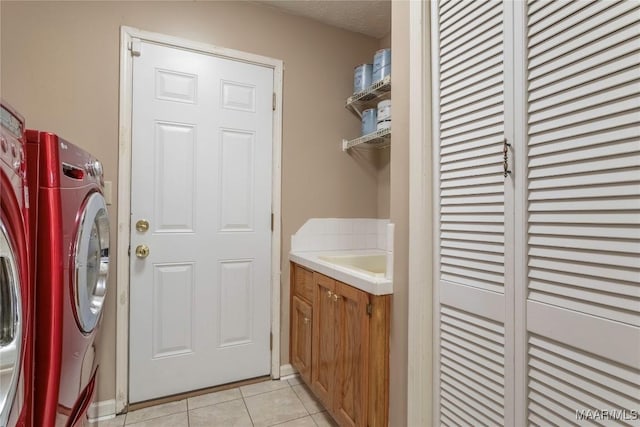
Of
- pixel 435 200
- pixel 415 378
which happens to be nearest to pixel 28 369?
pixel 415 378

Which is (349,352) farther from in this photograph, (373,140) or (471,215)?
(373,140)

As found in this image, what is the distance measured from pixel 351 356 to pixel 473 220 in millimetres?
848

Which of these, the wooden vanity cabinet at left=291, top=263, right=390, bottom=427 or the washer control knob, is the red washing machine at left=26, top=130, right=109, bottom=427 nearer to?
the washer control knob

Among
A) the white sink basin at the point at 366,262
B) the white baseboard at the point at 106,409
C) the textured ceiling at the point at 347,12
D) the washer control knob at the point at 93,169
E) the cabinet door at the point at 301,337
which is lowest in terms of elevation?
the white baseboard at the point at 106,409

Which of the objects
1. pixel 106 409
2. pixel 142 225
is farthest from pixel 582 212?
pixel 106 409

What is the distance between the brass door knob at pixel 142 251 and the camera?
70.1 inches

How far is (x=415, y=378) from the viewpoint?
3.96 feet

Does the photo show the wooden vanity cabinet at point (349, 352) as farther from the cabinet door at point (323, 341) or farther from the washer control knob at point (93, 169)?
the washer control knob at point (93, 169)

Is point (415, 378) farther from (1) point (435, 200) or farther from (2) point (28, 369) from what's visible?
(2) point (28, 369)

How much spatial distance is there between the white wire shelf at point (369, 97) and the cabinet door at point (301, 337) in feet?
4.56

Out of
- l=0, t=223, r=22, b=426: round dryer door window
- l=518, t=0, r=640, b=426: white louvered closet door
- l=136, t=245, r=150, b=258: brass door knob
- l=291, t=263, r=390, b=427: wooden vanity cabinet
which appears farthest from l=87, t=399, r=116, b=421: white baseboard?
l=518, t=0, r=640, b=426: white louvered closet door

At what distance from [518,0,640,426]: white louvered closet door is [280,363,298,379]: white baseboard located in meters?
1.56

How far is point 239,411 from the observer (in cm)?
177

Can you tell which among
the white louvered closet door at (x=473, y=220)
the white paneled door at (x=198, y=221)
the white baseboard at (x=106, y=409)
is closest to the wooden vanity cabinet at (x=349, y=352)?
the white louvered closet door at (x=473, y=220)
